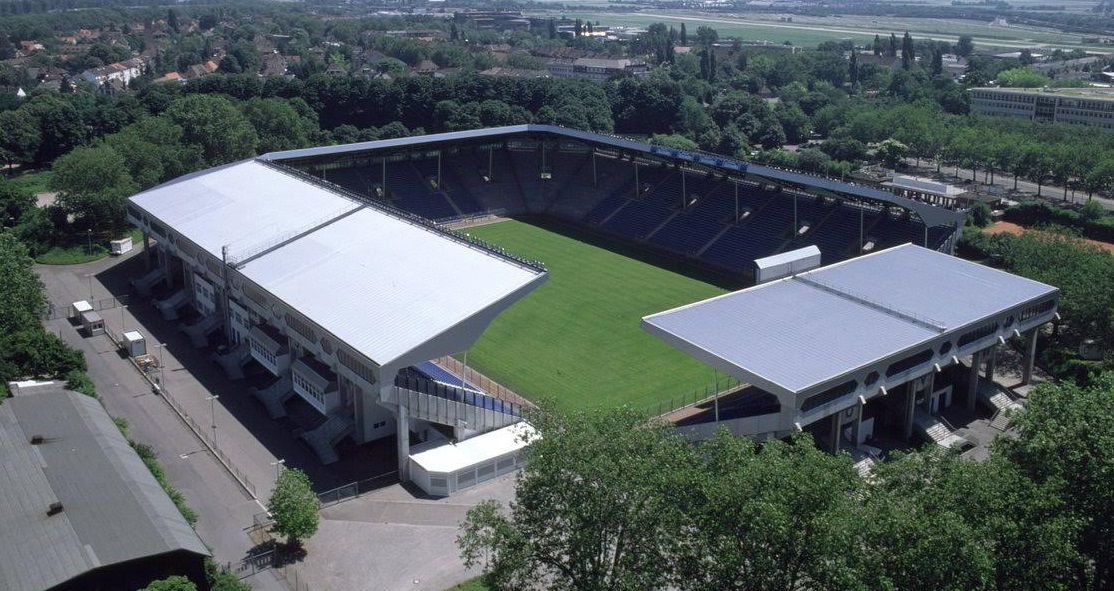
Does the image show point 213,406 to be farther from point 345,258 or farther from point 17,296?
point 17,296

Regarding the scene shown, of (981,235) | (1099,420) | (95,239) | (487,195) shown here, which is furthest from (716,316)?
(95,239)

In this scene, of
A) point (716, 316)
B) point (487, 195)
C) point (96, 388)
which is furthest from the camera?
point (487, 195)

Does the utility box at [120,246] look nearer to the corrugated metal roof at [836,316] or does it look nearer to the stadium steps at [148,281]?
the stadium steps at [148,281]

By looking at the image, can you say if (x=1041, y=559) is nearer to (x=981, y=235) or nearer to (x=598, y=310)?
(x=598, y=310)

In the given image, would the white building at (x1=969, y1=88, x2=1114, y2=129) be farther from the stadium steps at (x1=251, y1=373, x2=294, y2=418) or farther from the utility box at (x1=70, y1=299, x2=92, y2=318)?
the utility box at (x1=70, y1=299, x2=92, y2=318)

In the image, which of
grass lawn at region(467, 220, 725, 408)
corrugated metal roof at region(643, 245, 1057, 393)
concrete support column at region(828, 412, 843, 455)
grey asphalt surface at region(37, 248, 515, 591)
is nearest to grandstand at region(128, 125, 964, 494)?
grey asphalt surface at region(37, 248, 515, 591)

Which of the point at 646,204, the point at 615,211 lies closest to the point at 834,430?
the point at 646,204
